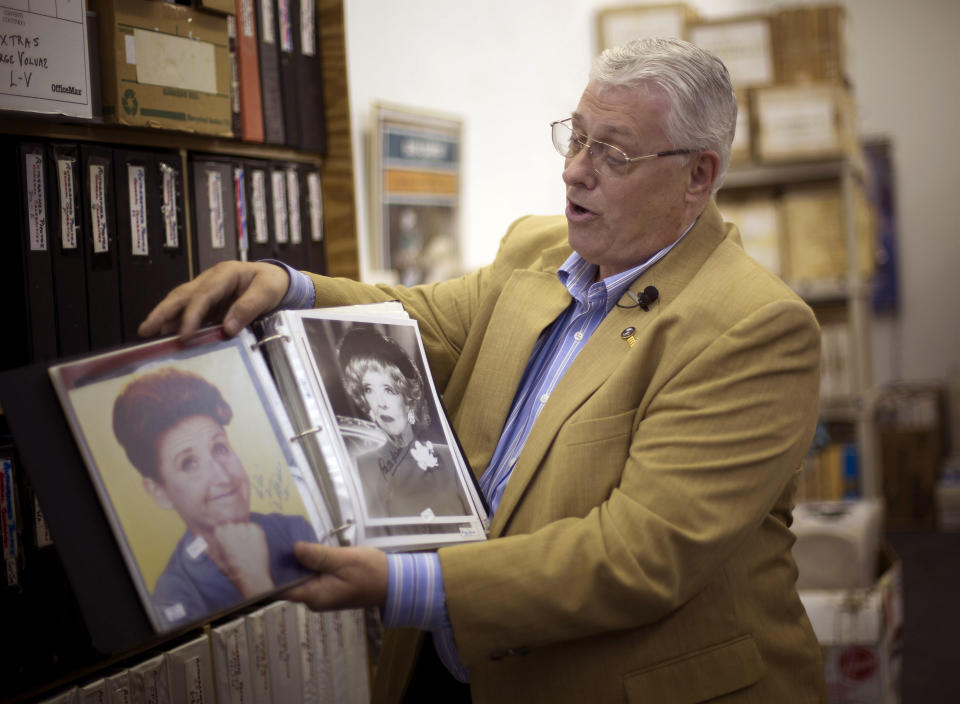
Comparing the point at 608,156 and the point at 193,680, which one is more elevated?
the point at 608,156

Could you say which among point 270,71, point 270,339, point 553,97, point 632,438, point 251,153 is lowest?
point 632,438

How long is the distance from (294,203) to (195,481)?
936mm

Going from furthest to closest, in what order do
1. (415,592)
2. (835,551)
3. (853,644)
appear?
(835,551) < (853,644) < (415,592)

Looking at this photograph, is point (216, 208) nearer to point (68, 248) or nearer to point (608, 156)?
point (68, 248)

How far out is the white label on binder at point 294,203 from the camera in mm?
1776

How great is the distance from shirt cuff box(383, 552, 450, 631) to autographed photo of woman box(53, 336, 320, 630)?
101 millimetres

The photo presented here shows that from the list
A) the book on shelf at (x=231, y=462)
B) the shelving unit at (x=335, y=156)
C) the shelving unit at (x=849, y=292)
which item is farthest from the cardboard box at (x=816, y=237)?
the book on shelf at (x=231, y=462)

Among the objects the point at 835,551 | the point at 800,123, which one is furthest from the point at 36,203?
the point at 800,123

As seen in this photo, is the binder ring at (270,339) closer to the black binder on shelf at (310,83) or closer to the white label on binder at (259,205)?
the white label on binder at (259,205)

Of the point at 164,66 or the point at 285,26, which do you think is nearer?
the point at 164,66

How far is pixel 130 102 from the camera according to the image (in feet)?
4.57

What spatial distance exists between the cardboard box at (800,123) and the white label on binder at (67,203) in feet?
9.06

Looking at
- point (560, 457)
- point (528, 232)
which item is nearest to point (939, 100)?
point (528, 232)

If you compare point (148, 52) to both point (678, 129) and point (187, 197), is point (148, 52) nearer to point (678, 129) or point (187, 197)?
point (187, 197)
